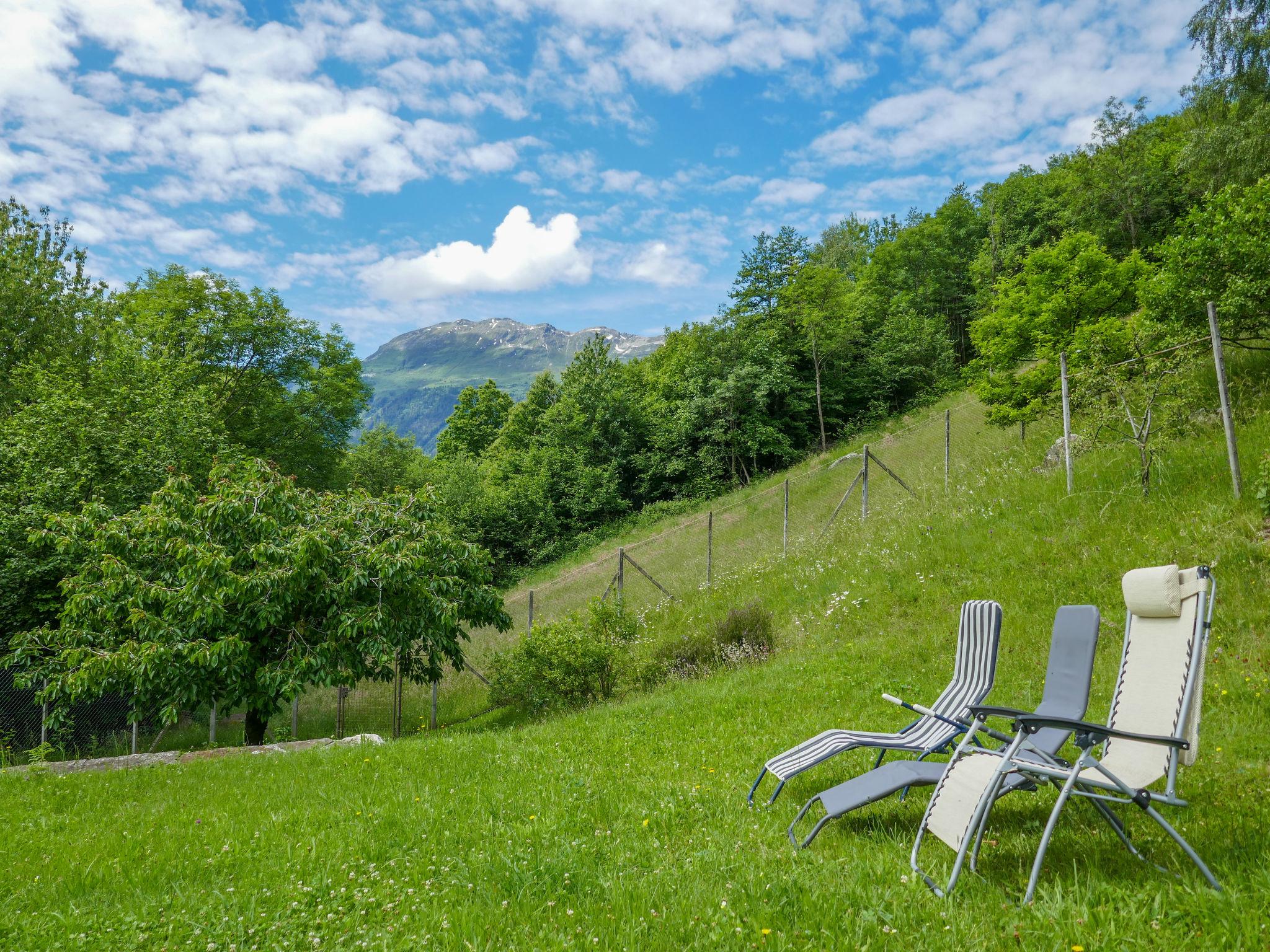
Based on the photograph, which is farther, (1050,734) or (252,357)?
(252,357)

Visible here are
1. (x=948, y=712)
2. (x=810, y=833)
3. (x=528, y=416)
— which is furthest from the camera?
(x=528, y=416)

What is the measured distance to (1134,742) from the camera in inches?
140

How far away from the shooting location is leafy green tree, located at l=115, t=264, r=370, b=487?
22.9 metres

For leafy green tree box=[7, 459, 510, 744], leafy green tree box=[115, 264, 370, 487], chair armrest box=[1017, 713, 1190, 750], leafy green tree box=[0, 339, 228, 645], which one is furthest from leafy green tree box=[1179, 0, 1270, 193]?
leafy green tree box=[115, 264, 370, 487]

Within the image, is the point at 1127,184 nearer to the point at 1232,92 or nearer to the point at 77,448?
the point at 1232,92

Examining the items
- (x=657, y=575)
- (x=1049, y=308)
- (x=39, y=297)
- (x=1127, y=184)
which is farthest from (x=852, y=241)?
(x=39, y=297)

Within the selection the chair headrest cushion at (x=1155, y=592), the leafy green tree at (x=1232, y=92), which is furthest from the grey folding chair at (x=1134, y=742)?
the leafy green tree at (x=1232, y=92)

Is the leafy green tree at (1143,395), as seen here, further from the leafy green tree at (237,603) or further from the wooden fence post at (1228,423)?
the leafy green tree at (237,603)

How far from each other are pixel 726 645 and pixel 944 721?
644 centimetres

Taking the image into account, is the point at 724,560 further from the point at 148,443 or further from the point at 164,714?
the point at 148,443

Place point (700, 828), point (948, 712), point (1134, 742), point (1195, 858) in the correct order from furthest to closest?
1. point (948, 712)
2. point (700, 828)
3. point (1134, 742)
4. point (1195, 858)

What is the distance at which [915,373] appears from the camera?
34656 mm

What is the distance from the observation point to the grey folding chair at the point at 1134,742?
3.09 meters

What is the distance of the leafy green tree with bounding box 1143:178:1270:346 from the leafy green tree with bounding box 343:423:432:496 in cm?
3741
